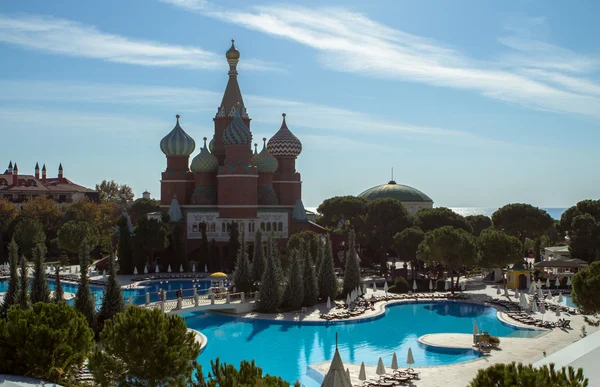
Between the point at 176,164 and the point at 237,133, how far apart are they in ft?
24.5

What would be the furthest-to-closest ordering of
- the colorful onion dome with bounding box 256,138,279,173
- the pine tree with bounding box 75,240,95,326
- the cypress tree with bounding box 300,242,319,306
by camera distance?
the colorful onion dome with bounding box 256,138,279,173, the cypress tree with bounding box 300,242,319,306, the pine tree with bounding box 75,240,95,326

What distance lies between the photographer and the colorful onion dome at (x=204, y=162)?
184ft

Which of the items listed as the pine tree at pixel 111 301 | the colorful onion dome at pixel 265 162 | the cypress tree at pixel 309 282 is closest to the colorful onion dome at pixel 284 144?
the colorful onion dome at pixel 265 162

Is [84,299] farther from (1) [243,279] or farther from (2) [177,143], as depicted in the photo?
(2) [177,143]

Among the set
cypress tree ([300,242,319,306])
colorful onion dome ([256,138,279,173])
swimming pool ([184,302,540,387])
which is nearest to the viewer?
swimming pool ([184,302,540,387])

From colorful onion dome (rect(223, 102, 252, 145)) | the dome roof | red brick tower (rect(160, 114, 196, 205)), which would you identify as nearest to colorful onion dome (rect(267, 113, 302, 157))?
colorful onion dome (rect(223, 102, 252, 145))

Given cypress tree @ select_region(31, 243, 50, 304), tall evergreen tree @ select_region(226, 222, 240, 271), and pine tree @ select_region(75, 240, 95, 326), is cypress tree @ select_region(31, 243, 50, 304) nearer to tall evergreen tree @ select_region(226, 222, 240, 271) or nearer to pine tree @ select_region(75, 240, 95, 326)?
pine tree @ select_region(75, 240, 95, 326)

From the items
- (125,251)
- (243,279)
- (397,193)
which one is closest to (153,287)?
(125,251)

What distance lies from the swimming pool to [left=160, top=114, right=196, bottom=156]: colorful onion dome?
25.9m

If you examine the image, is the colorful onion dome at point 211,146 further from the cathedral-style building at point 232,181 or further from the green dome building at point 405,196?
the green dome building at point 405,196

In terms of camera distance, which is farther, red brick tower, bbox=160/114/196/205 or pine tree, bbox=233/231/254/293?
red brick tower, bbox=160/114/196/205

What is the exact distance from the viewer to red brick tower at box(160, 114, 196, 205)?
57.1m

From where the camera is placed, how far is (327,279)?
→ 3666 cm

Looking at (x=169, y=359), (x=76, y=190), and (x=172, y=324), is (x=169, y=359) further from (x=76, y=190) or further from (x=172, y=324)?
(x=76, y=190)
